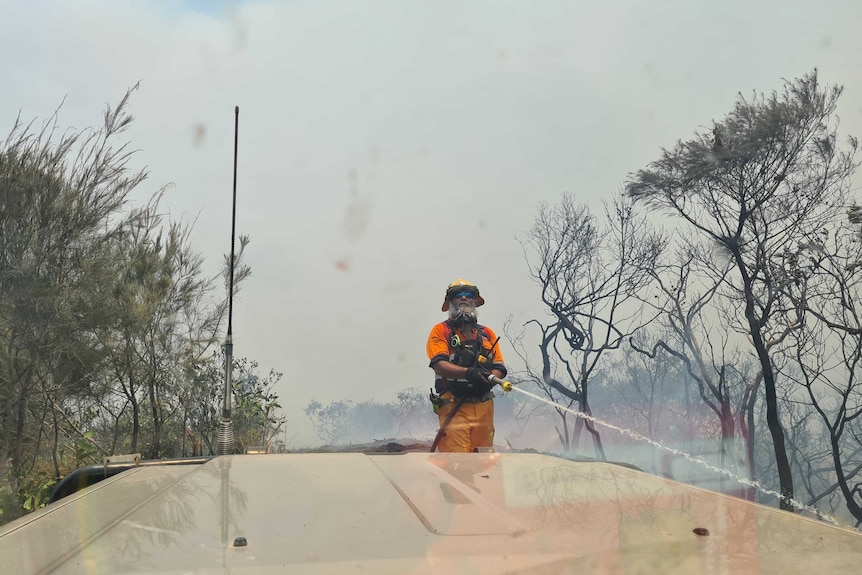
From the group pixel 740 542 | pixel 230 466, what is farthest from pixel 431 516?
pixel 230 466

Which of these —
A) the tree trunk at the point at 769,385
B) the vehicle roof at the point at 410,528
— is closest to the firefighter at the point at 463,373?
the vehicle roof at the point at 410,528

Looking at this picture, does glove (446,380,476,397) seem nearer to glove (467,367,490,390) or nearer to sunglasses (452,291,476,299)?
glove (467,367,490,390)

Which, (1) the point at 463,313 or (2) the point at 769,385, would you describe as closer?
(1) the point at 463,313

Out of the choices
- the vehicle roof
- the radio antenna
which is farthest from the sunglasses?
the vehicle roof

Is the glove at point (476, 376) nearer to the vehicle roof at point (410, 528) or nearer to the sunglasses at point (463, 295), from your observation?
the sunglasses at point (463, 295)

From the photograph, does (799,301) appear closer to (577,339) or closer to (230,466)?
(577,339)

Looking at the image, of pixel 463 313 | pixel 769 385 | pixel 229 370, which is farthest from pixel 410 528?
pixel 769 385

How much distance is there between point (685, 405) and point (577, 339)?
2.56 m

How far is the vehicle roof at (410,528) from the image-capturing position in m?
1.43

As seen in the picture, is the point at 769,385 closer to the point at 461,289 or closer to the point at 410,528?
the point at 461,289

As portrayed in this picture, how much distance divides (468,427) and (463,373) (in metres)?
0.43

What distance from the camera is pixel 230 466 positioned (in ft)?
8.87

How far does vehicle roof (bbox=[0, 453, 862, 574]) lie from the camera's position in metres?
1.43

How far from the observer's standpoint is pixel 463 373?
5125mm
